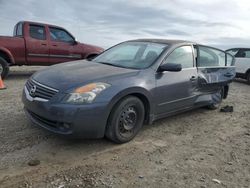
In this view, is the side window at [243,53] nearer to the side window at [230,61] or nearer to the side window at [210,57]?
the side window at [230,61]

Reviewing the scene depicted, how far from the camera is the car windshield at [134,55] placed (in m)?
4.91

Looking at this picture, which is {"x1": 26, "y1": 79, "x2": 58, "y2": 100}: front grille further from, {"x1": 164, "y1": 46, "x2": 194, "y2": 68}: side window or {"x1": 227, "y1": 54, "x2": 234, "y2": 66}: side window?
{"x1": 227, "y1": 54, "x2": 234, "y2": 66}: side window

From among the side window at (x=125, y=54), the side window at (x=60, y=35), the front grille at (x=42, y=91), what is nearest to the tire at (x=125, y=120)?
the front grille at (x=42, y=91)

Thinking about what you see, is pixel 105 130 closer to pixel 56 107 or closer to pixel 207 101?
pixel 56 107

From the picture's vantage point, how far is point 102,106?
3904mm

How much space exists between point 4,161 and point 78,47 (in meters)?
7.25

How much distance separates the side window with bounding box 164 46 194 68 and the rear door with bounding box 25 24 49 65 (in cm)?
564

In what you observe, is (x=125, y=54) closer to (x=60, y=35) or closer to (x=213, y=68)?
(x=213, y=68)

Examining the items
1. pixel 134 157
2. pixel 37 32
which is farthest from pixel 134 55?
pixel 37 32

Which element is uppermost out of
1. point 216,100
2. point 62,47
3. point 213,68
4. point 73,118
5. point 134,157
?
point 62,47

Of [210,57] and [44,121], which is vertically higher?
[210,57]

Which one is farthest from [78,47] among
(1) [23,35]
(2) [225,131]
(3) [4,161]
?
(3) [4,161]

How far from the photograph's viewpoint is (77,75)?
427 centimetres

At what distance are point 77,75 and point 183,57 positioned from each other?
2.16 meters
